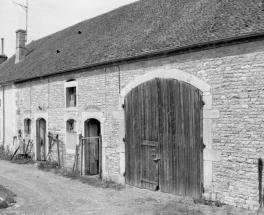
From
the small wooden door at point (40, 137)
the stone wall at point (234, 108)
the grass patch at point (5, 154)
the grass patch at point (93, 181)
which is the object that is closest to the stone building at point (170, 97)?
the stone wall at point (234, 108)

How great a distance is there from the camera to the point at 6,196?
798 centimetres

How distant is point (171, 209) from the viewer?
6.95 meters

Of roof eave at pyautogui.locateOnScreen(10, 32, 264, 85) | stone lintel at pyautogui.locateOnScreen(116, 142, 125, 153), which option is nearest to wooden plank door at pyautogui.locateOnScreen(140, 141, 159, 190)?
stone lintel at pyautogui.locateOnScreen(116, 142, 125, 153)

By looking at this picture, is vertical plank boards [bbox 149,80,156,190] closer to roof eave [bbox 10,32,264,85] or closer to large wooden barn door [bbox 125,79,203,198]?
large wooden barn door [bbox 125,79,203,198]

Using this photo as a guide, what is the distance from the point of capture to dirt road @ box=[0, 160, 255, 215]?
6977 mm

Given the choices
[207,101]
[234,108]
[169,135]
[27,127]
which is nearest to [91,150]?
A: [169,135]

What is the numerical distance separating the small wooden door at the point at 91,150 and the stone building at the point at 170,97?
4 centimetres

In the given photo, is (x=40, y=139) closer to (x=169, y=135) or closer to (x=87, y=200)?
(x=87, y=200)

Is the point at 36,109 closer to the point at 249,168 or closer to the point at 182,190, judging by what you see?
the point at 182,190

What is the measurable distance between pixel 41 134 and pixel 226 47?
1019 cm

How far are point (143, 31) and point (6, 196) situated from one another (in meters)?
6.73

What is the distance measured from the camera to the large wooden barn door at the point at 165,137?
7.75 m

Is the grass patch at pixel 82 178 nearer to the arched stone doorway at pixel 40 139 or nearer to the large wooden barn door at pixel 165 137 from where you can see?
the large wooden barn door at pixel 165 137

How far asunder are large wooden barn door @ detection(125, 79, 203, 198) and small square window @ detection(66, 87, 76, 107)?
3280 millimetres
